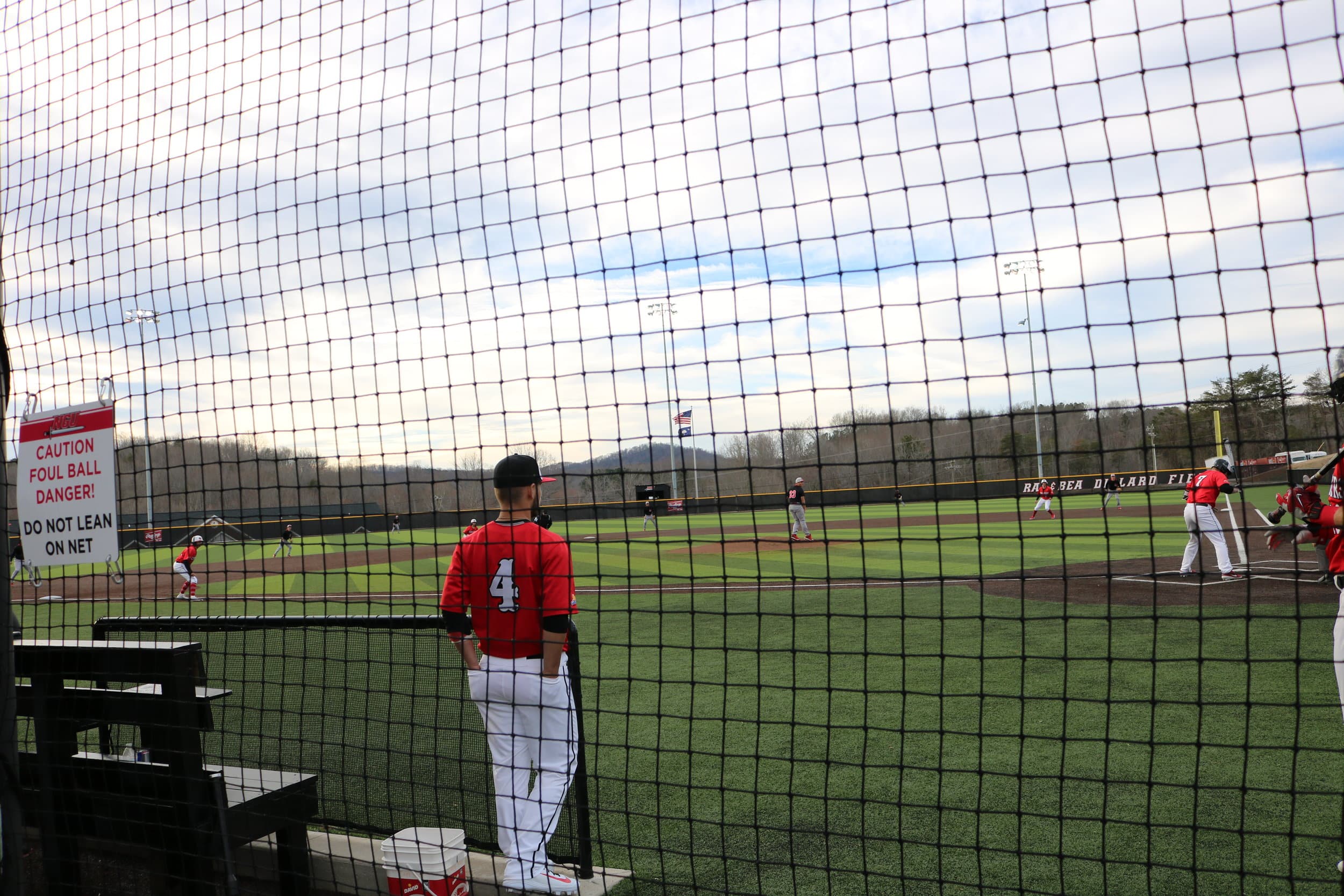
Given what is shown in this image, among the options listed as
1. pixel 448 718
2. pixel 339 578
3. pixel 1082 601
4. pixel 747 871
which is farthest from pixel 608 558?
pixel 747 871

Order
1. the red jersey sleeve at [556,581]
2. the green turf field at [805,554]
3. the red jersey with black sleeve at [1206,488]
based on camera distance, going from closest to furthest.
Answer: the red jersey sleeve at [556,581] < the red jersey with black sleeve at [1206,488] < the green turf field at [805,554]

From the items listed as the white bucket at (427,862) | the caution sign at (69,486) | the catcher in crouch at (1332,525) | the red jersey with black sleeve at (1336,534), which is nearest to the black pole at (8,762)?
the caution sign at (69,486)

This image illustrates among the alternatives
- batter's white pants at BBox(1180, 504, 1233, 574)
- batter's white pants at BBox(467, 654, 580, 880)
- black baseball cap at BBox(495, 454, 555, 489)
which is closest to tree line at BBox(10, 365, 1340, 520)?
black baseball cap at BBox(495, 454, 555, 489)

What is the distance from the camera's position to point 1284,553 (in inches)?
502

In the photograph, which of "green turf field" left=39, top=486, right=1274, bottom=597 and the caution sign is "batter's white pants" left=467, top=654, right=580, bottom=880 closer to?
the caution sign

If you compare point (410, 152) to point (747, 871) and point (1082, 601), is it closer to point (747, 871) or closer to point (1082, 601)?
point (747, 871)

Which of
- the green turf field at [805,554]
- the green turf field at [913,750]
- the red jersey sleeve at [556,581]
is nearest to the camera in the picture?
the green turf field at [913,750]

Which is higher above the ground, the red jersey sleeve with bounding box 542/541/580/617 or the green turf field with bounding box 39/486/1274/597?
the red jersey sleeve with bounding box 542/541/580/617

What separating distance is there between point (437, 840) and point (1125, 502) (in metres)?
32.8

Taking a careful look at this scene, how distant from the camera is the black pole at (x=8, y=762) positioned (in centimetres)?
325

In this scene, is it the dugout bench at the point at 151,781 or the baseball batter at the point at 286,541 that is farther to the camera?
the baseball batter at the point at 286,541

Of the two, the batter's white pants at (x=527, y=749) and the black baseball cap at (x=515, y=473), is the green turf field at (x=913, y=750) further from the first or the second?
the black baseball cap at (x=515, y=473)

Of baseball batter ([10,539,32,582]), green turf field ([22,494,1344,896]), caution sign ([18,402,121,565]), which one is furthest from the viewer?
baseball batter ([10,539,32,582])

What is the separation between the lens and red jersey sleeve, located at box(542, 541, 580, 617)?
3453 millimetres
